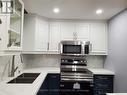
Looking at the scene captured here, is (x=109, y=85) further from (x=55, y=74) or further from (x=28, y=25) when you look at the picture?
(x=28, y=25)

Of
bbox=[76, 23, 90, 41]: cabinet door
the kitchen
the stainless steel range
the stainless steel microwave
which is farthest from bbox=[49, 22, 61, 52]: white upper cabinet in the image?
the stainless steel range

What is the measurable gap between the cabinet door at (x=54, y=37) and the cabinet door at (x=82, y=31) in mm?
538

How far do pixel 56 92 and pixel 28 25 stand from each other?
1748 millimetres

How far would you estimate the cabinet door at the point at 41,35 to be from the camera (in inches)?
147

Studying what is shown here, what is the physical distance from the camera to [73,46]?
3.86 m

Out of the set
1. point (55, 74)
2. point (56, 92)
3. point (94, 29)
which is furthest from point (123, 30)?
point (56, 92)

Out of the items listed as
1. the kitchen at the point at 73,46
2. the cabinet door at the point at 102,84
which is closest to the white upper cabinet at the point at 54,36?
the kitchen at the point at 73,46

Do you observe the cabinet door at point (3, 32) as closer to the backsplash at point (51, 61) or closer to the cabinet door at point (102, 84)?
the cabinet door at point (102, 84)

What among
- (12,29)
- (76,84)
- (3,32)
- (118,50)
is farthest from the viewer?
(76,84)

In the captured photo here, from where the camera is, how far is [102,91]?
11.7 feet

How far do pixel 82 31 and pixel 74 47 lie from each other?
0.52 meters

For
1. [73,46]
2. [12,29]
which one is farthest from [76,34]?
[12,29]

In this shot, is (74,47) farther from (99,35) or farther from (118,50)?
(118,50)

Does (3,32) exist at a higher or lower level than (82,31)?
lower
